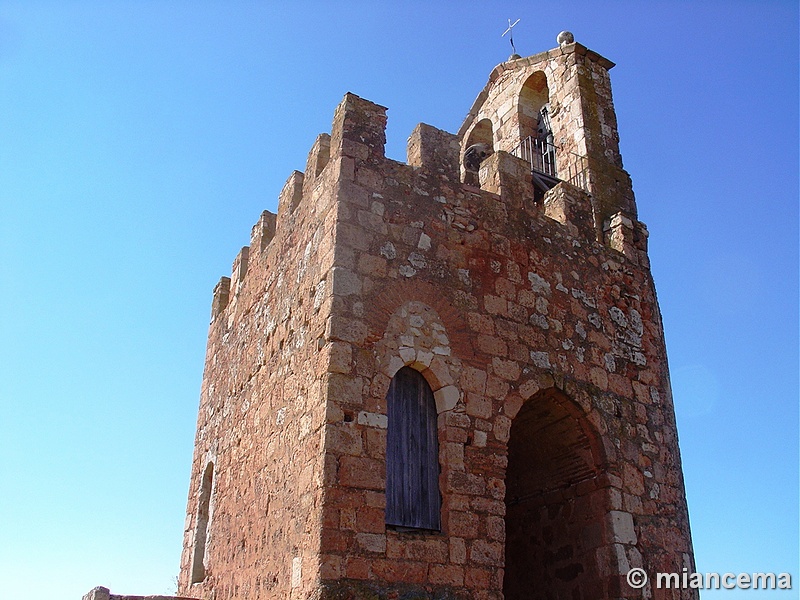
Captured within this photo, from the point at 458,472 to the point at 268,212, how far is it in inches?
160

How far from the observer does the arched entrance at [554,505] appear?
6.98 m

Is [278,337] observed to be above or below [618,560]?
above

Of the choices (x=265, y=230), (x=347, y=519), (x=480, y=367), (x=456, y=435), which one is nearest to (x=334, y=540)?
(x=347, y=519)

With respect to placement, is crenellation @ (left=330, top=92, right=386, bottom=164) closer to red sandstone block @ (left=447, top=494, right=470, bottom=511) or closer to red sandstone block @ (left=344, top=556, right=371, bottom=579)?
red sandstone block @ (left=447, top=494, right=470, bottom=511)

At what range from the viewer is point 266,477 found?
6.79m

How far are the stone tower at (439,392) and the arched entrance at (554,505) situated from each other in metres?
A: 0.02

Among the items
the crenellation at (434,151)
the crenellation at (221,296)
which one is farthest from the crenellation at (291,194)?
the crenellation at (221,296)

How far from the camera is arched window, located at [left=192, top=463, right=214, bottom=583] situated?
332 inches

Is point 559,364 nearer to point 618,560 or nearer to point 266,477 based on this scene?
point 618,560

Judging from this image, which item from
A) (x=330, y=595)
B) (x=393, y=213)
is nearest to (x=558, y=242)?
(x=393, y=213)

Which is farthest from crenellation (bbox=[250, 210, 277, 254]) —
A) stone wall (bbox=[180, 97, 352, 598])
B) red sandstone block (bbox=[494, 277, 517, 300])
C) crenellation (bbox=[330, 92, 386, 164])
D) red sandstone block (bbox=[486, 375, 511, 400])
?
red sandstone block (bbox=[486, 375, 511, 400])

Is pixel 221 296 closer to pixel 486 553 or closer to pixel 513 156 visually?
pixel 513 156

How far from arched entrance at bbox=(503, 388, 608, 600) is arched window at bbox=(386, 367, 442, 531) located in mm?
1309

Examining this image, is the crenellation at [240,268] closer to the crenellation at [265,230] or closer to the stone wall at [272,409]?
the stone wall at [272,409]
